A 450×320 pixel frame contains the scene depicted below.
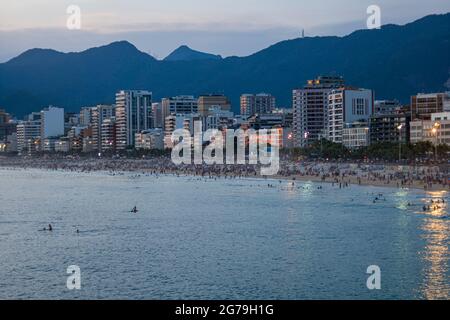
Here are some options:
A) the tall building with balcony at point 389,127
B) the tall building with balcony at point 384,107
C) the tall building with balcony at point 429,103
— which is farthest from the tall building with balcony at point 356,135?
the tall building with balcony at point 384,107

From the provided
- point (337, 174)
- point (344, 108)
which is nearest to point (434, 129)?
point (337, 174)

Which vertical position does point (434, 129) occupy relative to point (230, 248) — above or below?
above

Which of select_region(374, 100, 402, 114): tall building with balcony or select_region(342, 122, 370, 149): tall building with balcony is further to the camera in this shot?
select_region(374, 100, 402, 114): tall building with balcony

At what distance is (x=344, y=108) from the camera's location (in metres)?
136

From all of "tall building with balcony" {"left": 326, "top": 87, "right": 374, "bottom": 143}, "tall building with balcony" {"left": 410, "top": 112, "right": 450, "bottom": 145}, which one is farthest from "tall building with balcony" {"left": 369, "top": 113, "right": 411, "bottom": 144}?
"tall building with balcony" {"left": 326, "top": 87, "right": 374, "bottom": 143}

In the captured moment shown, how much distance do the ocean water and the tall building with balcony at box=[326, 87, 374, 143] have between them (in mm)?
76451

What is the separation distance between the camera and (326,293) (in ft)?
81.6

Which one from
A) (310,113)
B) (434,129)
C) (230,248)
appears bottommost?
(230,248)

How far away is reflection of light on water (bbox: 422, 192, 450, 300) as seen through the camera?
25.0 metres

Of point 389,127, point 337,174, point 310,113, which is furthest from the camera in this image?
point 310,113

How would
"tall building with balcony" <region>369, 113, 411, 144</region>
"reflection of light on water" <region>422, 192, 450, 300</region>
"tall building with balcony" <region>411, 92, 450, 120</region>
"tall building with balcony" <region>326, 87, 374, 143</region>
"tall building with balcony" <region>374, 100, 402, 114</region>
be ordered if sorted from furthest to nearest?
"tall building with balcony" <region>374, 100, 402, 114</region> → "tall building with balcony" <region>326, 87, 374, 143</region> → "tall building with balcony" <region>411, 92, 450, 120</region> → "tall building with balcony" <region>369, 113, 411, 144</region> → "reflection of light on water" <region>422, 192, 450, 300</region>

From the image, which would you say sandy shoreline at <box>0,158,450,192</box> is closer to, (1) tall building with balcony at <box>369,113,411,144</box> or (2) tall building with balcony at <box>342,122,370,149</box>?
(1) tall building with balcony at <box>369,113,411,144</box>

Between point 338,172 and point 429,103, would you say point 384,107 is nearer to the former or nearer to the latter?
point 429,103

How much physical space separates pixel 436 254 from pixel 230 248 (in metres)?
9.00
